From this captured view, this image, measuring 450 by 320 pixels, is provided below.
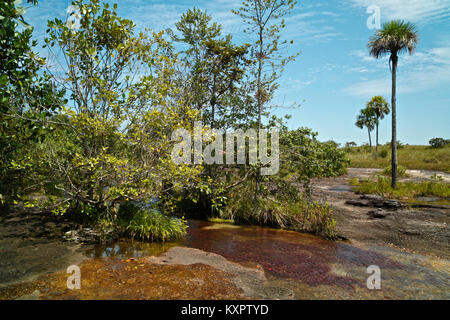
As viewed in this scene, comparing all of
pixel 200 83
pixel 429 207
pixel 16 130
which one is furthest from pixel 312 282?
pixel 429 207

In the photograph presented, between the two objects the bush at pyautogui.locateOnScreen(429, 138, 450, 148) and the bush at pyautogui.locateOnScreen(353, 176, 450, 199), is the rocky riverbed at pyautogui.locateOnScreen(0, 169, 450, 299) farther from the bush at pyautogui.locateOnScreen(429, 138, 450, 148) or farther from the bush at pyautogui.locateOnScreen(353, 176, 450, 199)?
the bush at pyautogui.locateOnScreen(429, 138, 450, 148)

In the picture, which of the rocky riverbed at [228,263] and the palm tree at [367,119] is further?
the palm tree at [367,119]

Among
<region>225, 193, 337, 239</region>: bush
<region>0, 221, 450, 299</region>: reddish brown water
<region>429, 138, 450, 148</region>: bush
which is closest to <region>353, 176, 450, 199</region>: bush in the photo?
<region>225, 193, 337, 239</region>: bush

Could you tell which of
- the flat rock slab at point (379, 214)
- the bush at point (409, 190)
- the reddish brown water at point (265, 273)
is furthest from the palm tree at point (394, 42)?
the reddish brown water at point (265, 273)

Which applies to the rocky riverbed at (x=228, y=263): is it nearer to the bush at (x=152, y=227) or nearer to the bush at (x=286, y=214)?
the bush at (x=152, y=227)

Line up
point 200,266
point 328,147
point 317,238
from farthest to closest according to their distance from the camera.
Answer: point 328,147 → point 317,238 → point 200,266

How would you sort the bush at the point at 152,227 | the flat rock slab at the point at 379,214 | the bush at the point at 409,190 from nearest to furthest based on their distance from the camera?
the bush at the point at 152,227, the flat rock slab at the point at 379,214, the bush at the point at 409,190

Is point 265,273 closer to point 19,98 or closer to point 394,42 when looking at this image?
point 19,98

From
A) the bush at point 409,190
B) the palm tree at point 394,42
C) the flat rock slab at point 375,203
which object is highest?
the palm tree at point 394,42

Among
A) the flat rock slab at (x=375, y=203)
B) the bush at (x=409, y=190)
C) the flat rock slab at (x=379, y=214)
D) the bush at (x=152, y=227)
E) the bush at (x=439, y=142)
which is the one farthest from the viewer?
the bush at (x=439, y=142)

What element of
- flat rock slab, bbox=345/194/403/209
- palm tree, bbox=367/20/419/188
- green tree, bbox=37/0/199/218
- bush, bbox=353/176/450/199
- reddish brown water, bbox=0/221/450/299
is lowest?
reddish brown water, bbox=0/221/450/299
